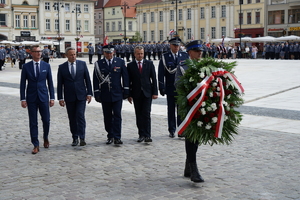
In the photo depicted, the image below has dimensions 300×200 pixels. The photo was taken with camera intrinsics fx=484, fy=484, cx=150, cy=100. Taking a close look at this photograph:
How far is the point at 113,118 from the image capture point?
31.0ft

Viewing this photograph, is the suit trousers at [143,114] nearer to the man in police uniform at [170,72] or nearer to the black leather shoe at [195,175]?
the man in police uniform at [170,72]

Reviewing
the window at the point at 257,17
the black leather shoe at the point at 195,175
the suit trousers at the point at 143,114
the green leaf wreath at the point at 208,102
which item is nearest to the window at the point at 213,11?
the window at the point at 257,17

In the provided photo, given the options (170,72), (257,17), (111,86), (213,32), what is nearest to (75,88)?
(111,86)

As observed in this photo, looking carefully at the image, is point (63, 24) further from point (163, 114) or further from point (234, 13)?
point (163, 114)

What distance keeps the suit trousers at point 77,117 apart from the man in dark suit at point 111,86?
1.28ft

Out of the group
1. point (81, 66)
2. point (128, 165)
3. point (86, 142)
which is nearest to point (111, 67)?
point (81, 66)

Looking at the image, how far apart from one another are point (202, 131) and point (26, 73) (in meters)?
4.01

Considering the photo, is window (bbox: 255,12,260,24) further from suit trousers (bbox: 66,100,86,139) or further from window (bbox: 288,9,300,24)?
suit trousers (bbox: 66,100,86,139)

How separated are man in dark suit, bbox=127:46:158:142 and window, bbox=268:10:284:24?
65259 mm

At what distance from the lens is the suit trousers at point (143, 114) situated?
9.49 meters

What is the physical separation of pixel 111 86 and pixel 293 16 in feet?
213

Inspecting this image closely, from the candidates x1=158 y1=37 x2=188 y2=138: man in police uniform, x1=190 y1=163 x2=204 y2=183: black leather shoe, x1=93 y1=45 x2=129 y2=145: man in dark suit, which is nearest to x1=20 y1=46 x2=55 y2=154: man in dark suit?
x1=93 y1=45 x2=129 y2=145: man in dark suit

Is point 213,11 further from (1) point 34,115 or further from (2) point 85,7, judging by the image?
(1) point 34,115

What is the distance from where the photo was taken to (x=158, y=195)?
5.96 metres
